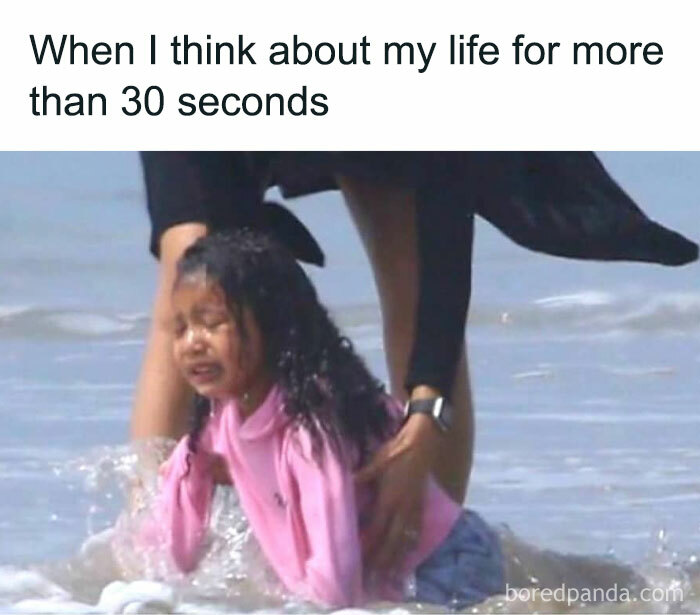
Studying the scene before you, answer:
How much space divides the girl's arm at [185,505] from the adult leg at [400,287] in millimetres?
336

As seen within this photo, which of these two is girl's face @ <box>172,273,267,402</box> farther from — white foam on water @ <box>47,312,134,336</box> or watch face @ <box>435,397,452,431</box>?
white foam on water @ <box>47,312,134,336</box>

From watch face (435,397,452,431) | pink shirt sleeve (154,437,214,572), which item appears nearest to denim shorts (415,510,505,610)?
watch face (435,397,452,431)

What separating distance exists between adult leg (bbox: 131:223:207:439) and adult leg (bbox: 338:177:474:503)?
0.28m

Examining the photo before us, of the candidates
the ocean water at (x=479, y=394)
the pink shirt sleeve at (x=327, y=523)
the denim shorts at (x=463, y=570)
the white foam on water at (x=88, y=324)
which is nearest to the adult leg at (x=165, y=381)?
the ocean water at (x=479, y=394)

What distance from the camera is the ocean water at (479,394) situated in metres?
3.29

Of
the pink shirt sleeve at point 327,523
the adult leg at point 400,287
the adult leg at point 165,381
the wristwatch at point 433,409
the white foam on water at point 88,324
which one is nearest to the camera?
the pink shirt sleeve at point 327,523

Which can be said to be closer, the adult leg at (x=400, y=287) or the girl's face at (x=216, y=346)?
the girl's face at (x=216, y=346)

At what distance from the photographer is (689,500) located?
394 cm

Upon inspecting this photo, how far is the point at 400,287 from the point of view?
3.40m

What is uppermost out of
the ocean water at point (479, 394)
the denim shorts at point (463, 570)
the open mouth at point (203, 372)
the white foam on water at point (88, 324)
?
the open mouth at point (203, 372)

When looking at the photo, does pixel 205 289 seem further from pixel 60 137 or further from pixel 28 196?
pixel 28 196

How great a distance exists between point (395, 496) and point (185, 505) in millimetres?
259

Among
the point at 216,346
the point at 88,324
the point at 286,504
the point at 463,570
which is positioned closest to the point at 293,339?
the point at 216,346

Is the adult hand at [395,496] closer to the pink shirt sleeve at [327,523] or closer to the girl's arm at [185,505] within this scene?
the pink shirt sleeve at [327,523]
